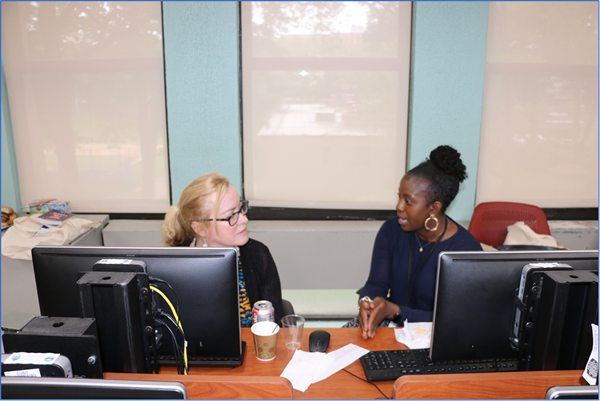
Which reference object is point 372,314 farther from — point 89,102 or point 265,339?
point 89,102

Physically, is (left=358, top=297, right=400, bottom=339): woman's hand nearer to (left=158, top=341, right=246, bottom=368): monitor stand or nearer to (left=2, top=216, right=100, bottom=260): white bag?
(left=158, top=341, right=246, bottom=368): monitor stand

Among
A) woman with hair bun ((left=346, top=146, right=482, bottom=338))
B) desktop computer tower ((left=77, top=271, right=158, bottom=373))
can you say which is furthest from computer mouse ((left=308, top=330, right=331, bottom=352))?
desktop computer tower ((left=77, top=271, right=158, bottom=373))

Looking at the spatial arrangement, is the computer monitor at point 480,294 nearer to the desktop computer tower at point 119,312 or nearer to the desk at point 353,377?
the desk at point 353,377

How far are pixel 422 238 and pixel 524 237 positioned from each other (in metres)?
0.81

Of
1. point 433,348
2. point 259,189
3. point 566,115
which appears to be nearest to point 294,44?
point 259,189

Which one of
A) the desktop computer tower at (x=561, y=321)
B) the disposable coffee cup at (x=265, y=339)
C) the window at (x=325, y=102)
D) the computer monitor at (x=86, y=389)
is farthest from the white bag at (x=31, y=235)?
the desktop computer tower at (x=561, y=321)

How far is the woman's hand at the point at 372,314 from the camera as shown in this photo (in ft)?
5.11

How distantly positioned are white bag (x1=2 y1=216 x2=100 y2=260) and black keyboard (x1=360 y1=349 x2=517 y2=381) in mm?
2020

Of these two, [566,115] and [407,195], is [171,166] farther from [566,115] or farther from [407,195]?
[566,115]

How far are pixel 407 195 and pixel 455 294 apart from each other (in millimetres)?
784

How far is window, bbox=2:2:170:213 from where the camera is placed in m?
2.80

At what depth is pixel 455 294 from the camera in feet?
3.98

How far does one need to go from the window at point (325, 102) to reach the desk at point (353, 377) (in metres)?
1.53

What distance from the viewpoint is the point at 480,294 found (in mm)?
1211
